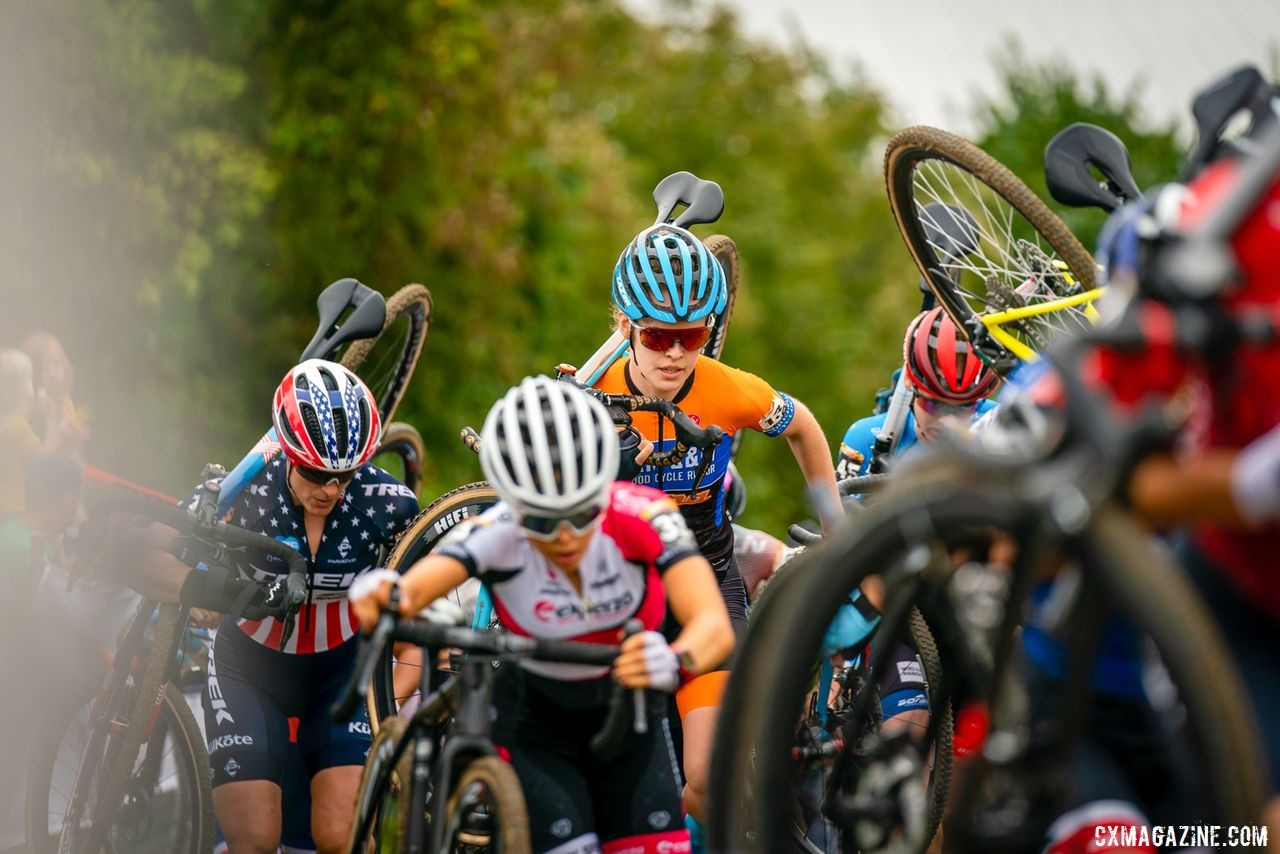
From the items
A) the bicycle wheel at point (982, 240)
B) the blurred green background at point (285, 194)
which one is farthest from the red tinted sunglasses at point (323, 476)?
the blurred green background at point (285, 194)

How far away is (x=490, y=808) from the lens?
4797 mm

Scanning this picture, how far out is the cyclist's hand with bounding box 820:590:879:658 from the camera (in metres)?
3.81

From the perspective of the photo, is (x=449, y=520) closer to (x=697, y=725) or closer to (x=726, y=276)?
(x=697, y=725)

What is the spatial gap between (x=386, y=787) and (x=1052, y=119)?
2756 cm

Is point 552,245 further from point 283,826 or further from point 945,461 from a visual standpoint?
point 945,461

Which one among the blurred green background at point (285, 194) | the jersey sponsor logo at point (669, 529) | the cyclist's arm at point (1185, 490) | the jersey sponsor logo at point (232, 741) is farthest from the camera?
the blurred green background at point (285, 194)

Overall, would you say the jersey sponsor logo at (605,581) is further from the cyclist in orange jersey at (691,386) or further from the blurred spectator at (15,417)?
the blurred spectator at (15,417)

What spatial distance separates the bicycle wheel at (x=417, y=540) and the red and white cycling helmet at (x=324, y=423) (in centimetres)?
37

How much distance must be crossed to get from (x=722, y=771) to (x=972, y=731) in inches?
23.1

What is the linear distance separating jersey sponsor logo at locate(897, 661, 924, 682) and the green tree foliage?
22.9m

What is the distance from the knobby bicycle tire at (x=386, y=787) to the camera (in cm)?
512

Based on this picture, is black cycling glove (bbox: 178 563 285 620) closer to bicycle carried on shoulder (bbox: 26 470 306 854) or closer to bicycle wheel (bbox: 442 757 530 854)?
bicycle carried on shoulder (bbox: 26 470 306 854)

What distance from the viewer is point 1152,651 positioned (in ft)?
11.6

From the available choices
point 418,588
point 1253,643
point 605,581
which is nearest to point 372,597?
point 418,588
